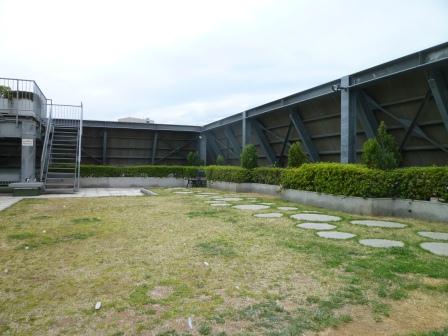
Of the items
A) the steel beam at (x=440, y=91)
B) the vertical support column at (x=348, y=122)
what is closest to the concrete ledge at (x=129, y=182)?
the vertical support column at (x=348, y=122)

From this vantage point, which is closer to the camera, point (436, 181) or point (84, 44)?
point (436, 181)

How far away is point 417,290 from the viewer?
3232 mm

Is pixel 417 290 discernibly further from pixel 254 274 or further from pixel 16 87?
pixel 16 87

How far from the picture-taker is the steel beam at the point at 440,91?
8.38 m

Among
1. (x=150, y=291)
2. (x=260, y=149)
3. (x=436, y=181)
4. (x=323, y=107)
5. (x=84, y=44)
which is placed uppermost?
(x=84, y=44)

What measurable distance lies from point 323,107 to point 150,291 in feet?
37.2

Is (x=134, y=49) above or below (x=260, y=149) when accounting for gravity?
above

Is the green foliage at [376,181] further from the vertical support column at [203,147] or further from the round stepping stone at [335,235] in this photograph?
the vertical support column at [203,147]

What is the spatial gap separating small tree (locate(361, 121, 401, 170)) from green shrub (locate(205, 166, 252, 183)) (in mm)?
7028

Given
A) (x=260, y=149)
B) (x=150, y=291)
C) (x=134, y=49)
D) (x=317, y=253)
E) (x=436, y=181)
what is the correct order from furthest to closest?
1. (x=260, y=149)
2. (x=134, y=49)
3. (x=436, y=181)
4. (x=317, y=253)
5. (x=150, y=291)

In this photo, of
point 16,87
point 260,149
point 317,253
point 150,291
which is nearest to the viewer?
point 150,291

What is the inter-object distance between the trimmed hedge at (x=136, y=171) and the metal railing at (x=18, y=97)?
4.72m

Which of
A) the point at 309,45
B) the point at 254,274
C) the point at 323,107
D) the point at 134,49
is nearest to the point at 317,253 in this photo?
the point at 254,274

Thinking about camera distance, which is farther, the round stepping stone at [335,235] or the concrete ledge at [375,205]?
the concrete ledge at [375,205]
